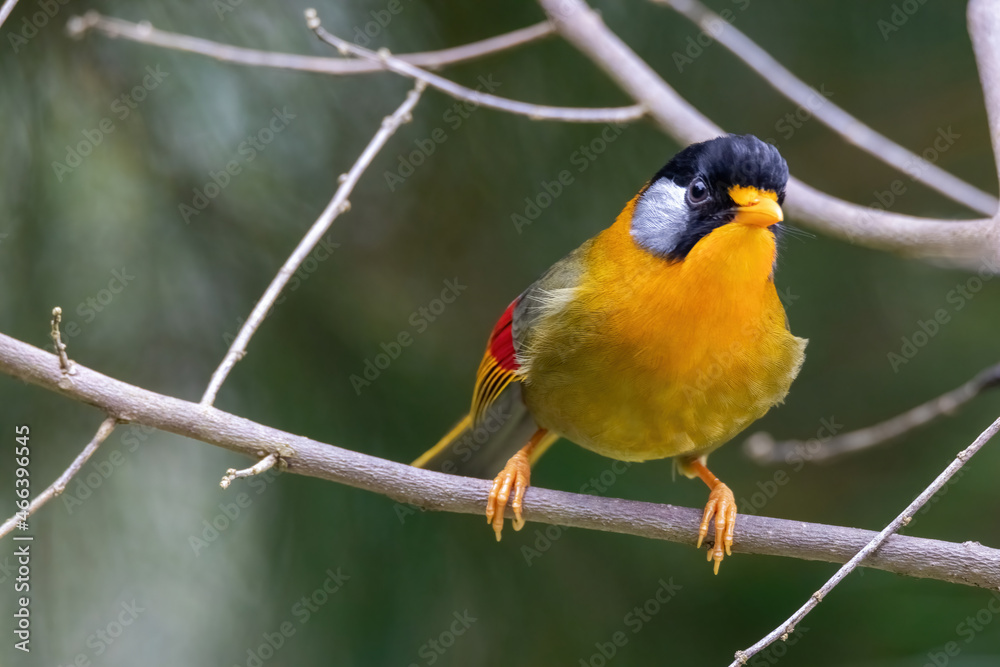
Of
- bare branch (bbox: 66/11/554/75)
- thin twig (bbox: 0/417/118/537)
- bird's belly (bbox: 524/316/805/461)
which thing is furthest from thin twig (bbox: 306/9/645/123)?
thin twig (bbox: 0/417/118/537)

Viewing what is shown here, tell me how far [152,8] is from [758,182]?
2.27 m

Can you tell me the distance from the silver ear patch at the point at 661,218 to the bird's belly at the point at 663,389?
30 cm

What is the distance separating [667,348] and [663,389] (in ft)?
0.40

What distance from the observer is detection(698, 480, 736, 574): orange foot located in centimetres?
258

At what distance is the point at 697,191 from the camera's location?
252 cm

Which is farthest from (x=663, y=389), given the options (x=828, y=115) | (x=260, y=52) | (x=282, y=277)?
(x=260, y=52)

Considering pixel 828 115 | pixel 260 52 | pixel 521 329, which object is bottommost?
pixel 521 329

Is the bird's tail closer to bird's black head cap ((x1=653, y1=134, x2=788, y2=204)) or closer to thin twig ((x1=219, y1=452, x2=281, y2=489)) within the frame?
thin twig ((x1=219, y1=452, x2=281, y2=489))

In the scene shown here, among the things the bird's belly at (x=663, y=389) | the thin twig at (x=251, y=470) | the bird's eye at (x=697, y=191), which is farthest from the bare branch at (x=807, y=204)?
the thin twig at (x=251, y=470)

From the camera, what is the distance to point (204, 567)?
340 cm

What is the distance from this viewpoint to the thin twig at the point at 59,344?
5.98 ft

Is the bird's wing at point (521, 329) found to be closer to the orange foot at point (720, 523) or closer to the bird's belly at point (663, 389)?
the bird's belly at point (663, 389)

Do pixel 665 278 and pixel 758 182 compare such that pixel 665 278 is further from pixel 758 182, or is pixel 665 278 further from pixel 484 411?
pixel 484 411

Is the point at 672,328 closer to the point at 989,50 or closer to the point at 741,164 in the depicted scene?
the point at 741,164
